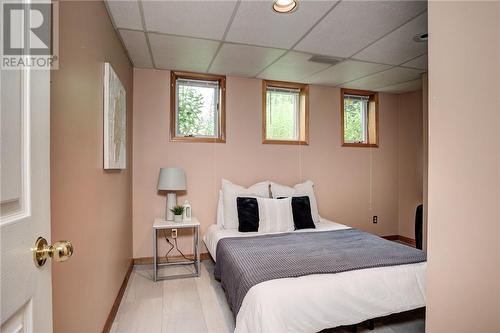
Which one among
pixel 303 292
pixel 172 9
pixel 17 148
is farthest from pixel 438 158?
pixel 172 9

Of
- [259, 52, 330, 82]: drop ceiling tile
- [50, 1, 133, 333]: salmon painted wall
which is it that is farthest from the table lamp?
[259, 52, 330, 82]: drop ceiling tile

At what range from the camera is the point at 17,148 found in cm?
63

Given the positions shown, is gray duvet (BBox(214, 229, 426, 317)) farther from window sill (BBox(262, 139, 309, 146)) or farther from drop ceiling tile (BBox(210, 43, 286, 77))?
drop ceiling tile (BBox(210, 43, 286, 77))

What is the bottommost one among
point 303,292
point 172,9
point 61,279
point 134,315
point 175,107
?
point 134,315

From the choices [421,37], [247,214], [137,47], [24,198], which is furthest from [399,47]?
[24,198]

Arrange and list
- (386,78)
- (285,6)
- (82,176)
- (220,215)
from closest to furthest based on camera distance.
Result: (82,176)
(285,6)
(220,215)
(386,78)

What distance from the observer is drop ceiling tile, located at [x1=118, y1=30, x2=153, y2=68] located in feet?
7.95

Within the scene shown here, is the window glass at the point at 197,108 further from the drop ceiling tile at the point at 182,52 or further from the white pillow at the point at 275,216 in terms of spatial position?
the white pillow at the point at 275,216

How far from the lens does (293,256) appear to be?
2.15 m

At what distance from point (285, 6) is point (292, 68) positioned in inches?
52.7

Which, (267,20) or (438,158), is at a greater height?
(267,20)

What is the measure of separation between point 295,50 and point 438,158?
2.15m

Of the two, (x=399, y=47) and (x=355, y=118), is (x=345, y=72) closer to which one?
(x=399, y=47)

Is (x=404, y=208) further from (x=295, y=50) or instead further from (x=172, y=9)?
(x=172, y=9)
